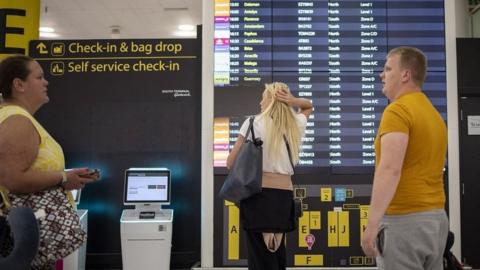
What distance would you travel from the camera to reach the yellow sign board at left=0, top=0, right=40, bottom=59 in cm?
594

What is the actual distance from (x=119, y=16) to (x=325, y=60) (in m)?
5.42

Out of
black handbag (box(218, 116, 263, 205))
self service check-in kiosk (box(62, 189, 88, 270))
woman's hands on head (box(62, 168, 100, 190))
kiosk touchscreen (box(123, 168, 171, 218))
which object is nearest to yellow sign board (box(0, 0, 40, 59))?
self service check-in kiosk (box(62, 189, 88, 270))

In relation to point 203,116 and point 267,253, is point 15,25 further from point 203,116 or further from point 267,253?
point 267,253

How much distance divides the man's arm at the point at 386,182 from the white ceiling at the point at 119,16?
726 centimetres

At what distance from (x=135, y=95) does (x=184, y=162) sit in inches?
37.0

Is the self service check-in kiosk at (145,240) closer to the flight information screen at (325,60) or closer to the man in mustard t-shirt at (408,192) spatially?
the flight information screen at (325,60)

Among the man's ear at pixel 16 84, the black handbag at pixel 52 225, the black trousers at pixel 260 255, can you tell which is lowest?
the black trousers at pixel 260 255

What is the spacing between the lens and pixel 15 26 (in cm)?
601

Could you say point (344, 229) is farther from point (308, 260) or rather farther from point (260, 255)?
point (260, 255)

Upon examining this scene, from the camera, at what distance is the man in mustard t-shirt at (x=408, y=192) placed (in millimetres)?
2314

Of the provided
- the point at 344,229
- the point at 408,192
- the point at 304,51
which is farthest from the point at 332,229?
the point at 408,192

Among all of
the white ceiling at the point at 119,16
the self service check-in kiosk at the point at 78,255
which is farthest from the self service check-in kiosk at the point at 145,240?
the white ceiling at the point at 119,16

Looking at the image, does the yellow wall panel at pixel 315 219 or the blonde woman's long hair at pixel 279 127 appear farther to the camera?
the yellow wall panel at pixel 315 219

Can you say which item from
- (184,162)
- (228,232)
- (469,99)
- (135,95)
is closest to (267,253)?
(228,232)
